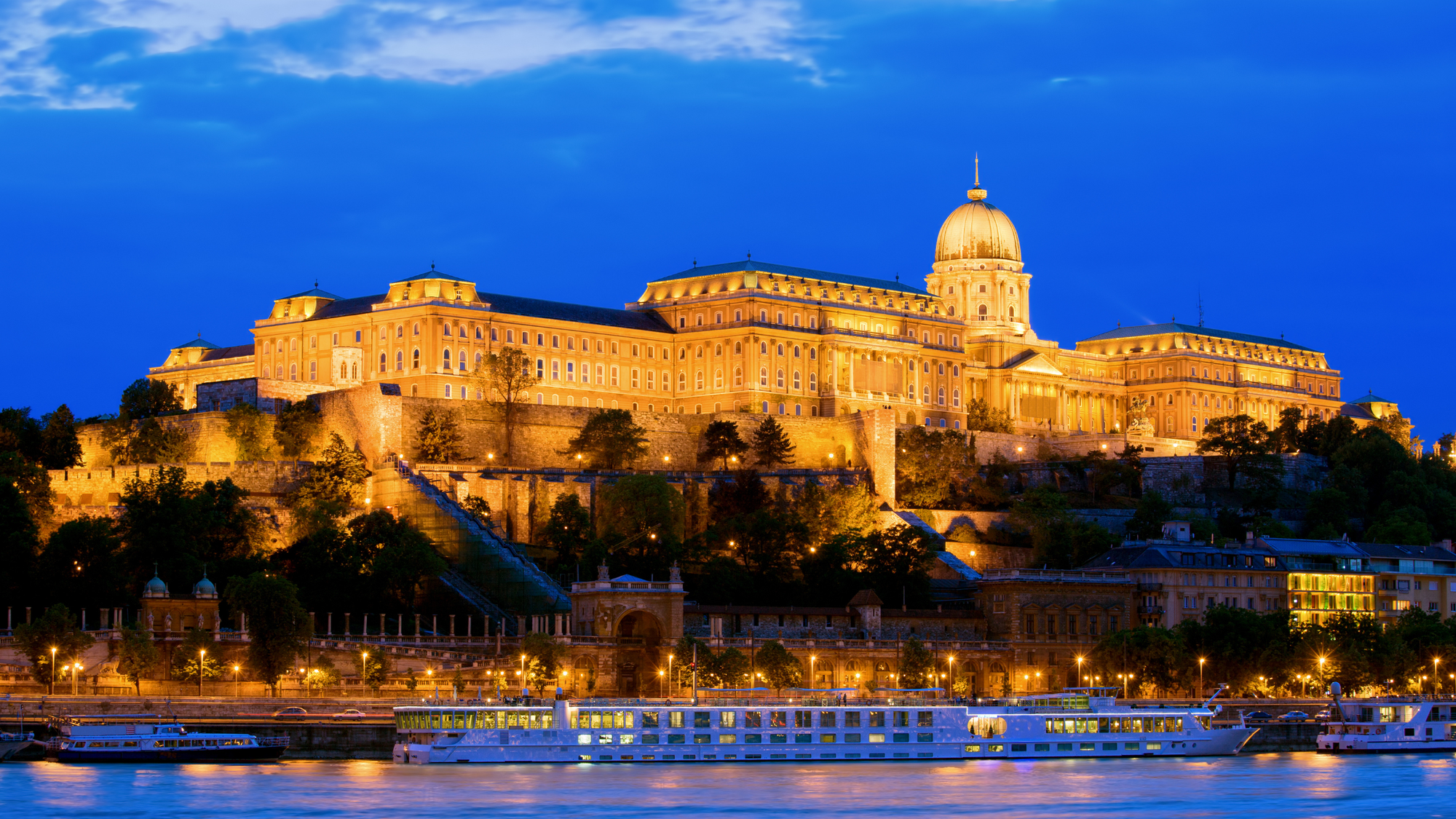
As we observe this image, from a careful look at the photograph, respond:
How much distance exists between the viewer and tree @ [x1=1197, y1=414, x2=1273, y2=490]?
183 meters

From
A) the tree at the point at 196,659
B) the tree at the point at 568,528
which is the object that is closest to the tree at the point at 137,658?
the tree at the point at 196,659

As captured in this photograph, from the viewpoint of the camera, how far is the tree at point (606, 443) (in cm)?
16312

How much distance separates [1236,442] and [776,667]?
72643mm

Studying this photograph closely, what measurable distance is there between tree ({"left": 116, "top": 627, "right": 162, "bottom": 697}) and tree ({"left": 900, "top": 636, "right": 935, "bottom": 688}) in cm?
3563

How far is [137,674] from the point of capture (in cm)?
11056

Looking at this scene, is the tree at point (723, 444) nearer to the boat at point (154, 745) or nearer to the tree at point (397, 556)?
the tree at point (397, 556)

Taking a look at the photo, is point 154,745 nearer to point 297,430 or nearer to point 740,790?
point 740,790

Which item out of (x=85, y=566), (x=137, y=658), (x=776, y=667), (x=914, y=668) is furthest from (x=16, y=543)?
(x=914, y=668)

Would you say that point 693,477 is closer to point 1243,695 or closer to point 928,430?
point 928,430

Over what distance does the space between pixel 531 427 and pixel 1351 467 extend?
5684 centimetres

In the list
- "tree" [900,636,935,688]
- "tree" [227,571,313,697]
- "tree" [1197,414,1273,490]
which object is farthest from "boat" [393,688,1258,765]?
"tree" [1197,414,1273,490]

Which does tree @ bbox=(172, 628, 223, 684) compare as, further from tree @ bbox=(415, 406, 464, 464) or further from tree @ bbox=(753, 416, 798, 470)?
tree @ bbox=(753, 416, 798, 470)

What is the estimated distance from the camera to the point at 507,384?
168 meters

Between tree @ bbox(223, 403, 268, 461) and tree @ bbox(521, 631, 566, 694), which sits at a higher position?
tree @ bbox(223, 403, 268, 461)
